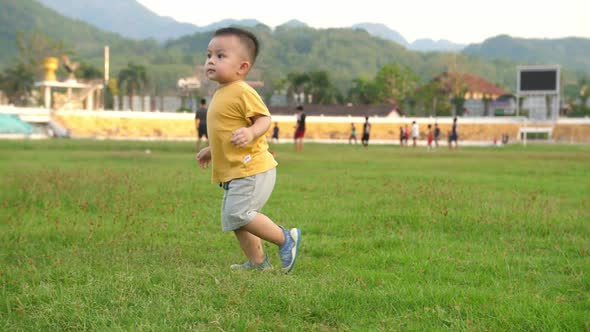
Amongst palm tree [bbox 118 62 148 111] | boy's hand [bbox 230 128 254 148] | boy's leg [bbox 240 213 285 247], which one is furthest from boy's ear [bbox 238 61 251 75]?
palm tree [bbox 118 62 148 111]

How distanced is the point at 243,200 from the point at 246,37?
1.13 m

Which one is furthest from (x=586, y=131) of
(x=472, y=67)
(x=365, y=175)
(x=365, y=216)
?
(x=472, y=67)

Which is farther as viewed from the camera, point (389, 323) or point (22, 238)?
point (22, 238)

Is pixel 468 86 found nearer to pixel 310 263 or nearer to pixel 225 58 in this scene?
pixel 310 263

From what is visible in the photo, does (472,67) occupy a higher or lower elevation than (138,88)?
higher

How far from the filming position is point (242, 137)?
165 inches

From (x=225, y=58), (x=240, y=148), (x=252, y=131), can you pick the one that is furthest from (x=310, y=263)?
(x=225, y=58)

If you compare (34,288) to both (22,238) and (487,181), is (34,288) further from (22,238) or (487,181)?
(487,181)

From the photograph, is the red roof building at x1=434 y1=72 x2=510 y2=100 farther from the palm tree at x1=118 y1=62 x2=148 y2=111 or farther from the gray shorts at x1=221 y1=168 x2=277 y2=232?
the gray shorts at x1=221 y1=168 x2=277 y2=232

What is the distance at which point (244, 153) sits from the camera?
4.44 meters

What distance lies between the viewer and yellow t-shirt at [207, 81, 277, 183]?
14.5 ft

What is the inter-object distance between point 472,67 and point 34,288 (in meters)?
204

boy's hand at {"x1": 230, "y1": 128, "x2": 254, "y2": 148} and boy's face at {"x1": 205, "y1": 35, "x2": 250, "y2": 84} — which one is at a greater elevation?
boy's face at {"x1": 205, "y1": 35, "x2": 250, "y2": 84}

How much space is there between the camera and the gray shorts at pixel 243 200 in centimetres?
435
